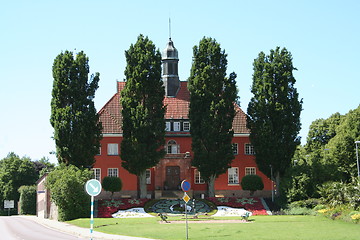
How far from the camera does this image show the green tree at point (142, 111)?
56094mm

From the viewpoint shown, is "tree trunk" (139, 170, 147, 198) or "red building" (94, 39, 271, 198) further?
"red building" (94, 39, 271, 198)

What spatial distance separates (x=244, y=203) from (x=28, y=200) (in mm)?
45011

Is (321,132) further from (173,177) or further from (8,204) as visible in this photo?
(8,204)

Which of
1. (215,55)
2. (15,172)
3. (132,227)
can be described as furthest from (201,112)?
(15,172)

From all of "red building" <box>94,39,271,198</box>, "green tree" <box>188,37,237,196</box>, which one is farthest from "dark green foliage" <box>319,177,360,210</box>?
"red building" <box>94,39,271,198</box>

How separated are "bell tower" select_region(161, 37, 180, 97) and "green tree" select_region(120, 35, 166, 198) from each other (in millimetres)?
10894

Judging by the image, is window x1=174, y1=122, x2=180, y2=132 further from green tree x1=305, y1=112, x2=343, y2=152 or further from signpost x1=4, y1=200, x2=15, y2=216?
signpost x1=4, y1=200, x2=15, y2=216

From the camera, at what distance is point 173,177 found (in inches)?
2512

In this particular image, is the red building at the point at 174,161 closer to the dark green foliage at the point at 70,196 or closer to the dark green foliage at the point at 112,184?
the dark green foliage at the point at 112,184

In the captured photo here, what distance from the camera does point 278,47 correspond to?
5941 centimetres

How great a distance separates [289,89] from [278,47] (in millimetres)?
4936

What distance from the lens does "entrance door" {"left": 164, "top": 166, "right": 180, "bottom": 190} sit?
6366cm

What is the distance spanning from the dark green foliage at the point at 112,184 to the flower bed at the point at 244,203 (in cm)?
A: 1028

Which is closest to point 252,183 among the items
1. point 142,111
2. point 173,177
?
point 173,177
